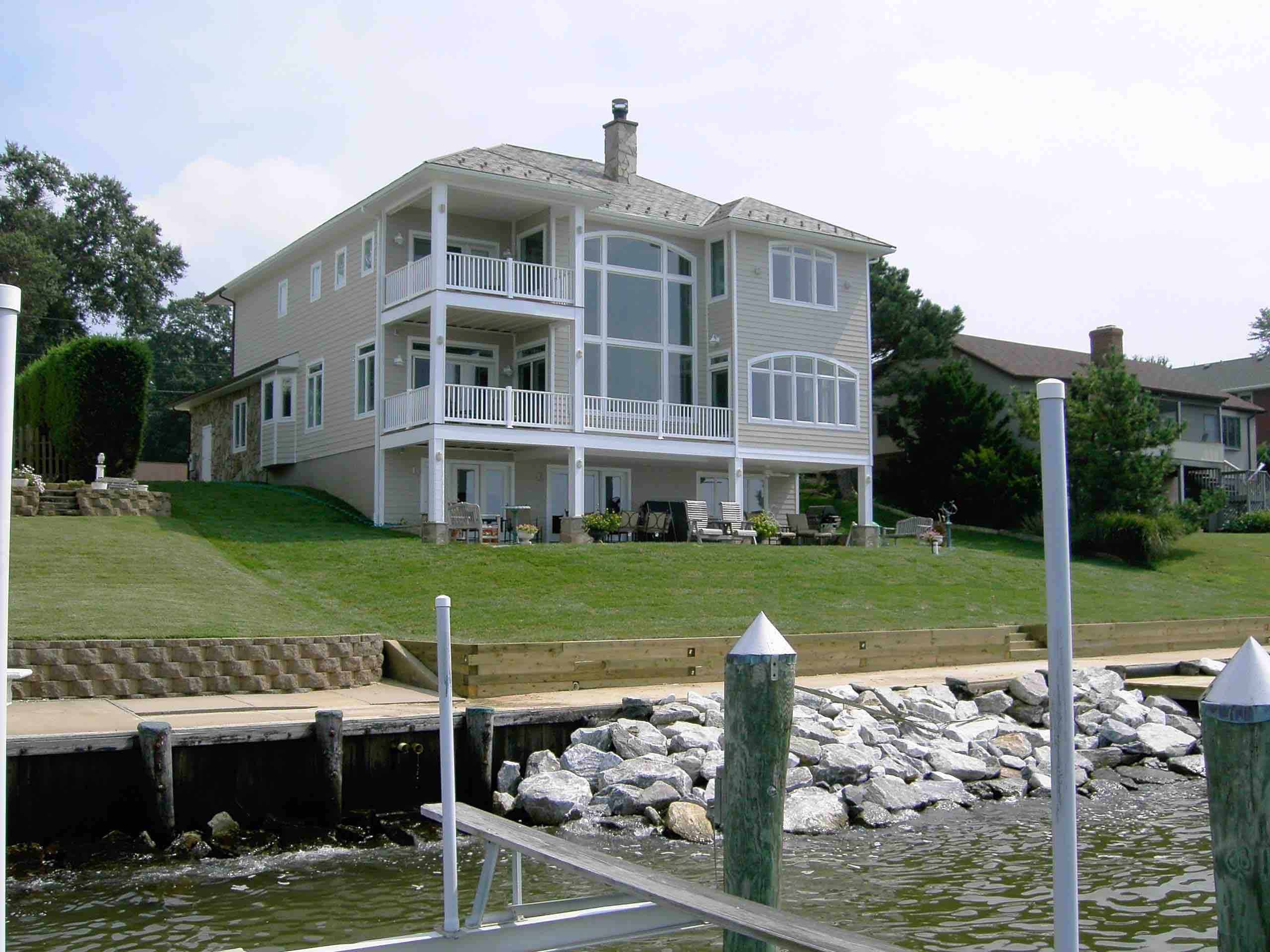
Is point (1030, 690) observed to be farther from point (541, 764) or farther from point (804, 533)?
point (804, 533)

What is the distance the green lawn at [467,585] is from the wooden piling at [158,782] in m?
4.55

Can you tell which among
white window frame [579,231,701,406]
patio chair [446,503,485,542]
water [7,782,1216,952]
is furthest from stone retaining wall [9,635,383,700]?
white window frame [579,231,701,406]

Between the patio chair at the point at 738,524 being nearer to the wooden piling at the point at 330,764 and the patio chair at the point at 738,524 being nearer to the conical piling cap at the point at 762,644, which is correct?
the wooden piling at the point at 330,764

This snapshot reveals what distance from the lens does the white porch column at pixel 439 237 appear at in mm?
25500

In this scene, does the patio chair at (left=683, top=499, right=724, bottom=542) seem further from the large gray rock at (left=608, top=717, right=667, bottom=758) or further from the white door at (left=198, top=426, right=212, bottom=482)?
the white door at (left=198, top=426, right=212, bottom=482)

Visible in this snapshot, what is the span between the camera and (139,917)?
8242 millimetres

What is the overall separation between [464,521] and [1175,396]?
34.2 meters

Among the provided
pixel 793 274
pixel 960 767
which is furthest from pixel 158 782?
pixel 793 274

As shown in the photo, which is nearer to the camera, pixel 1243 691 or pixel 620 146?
pixel 1243 691

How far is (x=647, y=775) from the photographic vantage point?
1161 cm

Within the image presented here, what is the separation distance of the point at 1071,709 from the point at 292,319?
101ft

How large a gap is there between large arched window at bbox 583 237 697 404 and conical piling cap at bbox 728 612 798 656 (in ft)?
74.2

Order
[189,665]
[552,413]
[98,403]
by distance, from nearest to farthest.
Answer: [189,665] < [98,403] < [552,413]

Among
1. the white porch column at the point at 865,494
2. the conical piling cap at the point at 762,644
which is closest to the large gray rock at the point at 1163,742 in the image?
the conical piling cap at the point at 762,644
